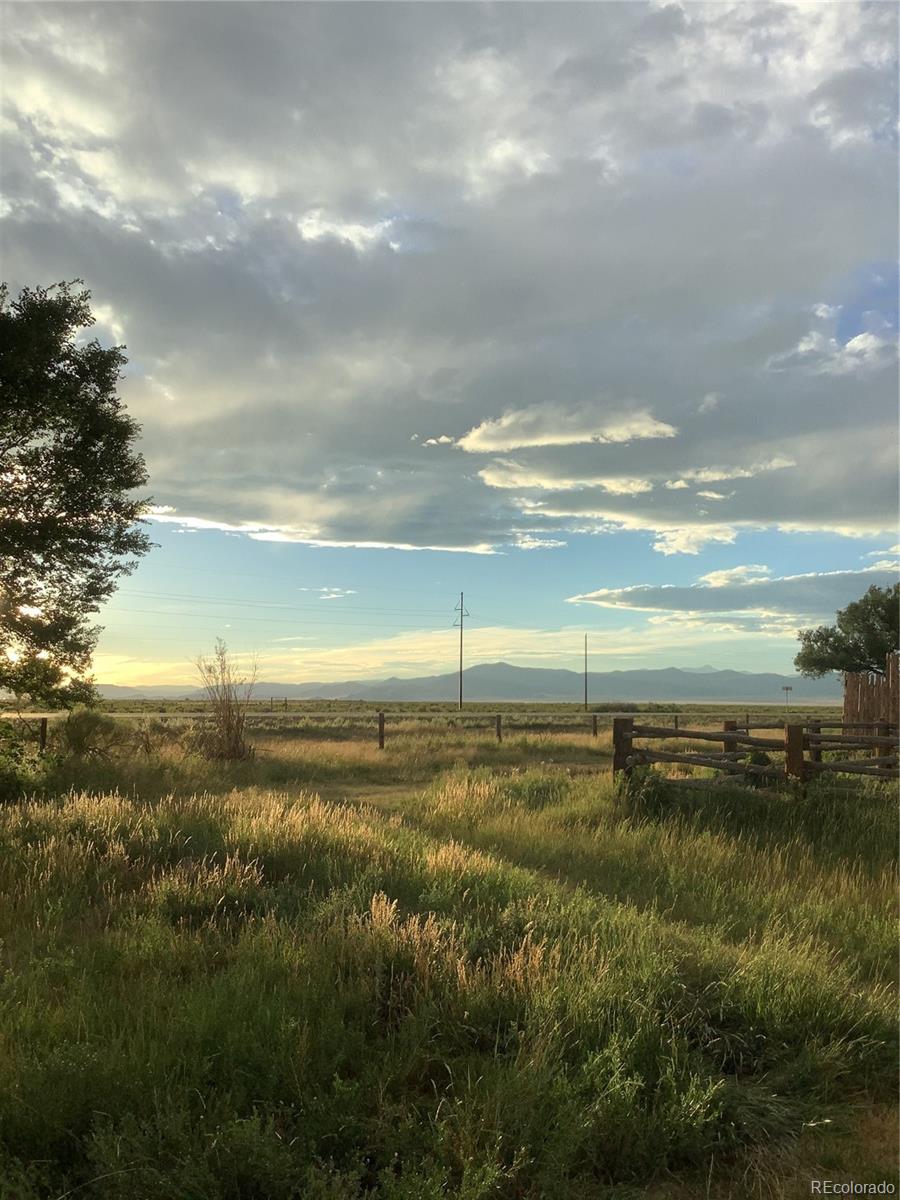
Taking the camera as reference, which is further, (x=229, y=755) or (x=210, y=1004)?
(x=229, y=755)

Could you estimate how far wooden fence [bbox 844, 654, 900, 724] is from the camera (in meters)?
19.5

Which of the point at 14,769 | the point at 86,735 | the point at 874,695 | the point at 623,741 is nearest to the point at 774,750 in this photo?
the point at 623,741

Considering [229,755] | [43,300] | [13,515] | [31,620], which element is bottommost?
[229,755]

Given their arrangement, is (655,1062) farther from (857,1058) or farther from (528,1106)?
(857,1058)

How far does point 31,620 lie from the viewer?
1356 cm

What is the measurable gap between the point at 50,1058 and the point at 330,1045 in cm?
128

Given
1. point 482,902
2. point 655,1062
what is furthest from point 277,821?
point 655,1062

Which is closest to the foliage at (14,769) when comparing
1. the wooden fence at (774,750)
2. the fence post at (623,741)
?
the fence post at (623,741)

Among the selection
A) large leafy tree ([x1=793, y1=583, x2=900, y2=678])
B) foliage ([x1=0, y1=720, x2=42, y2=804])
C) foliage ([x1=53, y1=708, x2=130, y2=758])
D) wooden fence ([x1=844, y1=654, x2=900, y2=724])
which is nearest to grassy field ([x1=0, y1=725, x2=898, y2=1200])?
foliage ([x1=0, y1=720, x2=42, y2=804])

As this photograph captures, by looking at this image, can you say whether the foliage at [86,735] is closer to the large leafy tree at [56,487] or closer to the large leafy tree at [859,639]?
the large leafy tree at [56,487]

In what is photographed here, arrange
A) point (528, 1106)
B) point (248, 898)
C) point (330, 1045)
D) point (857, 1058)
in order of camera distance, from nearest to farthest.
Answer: point (528, 1106)
point (330, 1045)
point (857, 1058)
point (248, 898)

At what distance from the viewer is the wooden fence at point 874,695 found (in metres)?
19.5

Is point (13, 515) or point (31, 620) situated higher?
point (13, 515)

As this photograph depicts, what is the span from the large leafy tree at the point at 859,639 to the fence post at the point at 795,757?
38.9m
